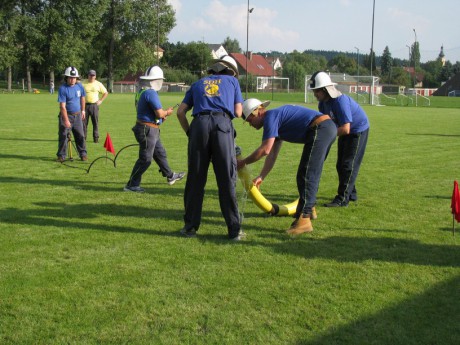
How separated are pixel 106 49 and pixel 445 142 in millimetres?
Answer: 69525

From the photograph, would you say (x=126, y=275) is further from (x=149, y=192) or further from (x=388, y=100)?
(x=388, y=100)

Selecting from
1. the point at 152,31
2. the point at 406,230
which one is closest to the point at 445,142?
the point at 406,230

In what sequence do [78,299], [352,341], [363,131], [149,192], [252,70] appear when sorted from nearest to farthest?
[352,341], [78,299], [363,131], [149,192], [252,70]

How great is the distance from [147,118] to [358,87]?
142ft

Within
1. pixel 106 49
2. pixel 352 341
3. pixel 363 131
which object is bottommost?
pixel 352 341

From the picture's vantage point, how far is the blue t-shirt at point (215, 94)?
5.66 m

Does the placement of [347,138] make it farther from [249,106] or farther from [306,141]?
[249,106]

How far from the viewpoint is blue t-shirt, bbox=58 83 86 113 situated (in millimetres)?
11406

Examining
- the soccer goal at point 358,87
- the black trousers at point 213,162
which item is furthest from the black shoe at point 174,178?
the soccer goal at point 358,87

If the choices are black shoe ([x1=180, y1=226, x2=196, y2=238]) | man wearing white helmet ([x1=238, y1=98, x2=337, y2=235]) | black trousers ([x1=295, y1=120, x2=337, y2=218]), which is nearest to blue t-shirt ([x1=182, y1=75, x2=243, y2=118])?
man wearing white helmet ([x1=238, y1=98, x2=337, y2=235])

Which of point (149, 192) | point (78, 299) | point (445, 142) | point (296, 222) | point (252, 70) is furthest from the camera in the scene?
point (252, 70)

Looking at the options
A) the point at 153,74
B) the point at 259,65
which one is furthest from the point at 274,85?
the point at 153,74

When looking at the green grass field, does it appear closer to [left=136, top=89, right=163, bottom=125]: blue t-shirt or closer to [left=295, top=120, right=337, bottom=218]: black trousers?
[left=295, top=120, right=337, bottom=218]: black trousers

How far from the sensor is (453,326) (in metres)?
3.85
